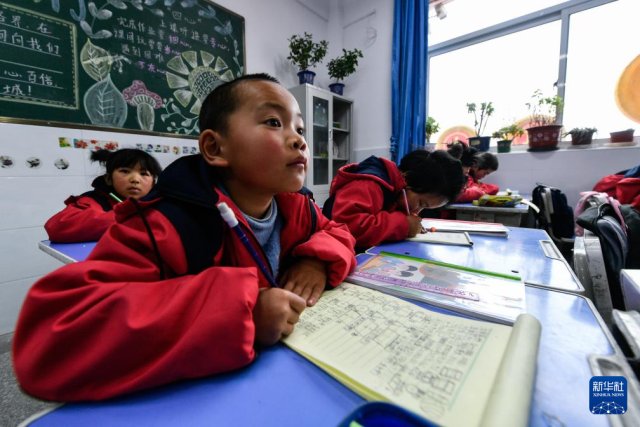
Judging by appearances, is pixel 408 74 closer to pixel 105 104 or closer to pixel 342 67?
pixel 342 67

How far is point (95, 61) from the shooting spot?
1759mm

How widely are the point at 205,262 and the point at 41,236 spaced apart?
1.79m

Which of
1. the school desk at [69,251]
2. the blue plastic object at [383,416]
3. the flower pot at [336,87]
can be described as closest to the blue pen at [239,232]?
the blue plastic object at [383,416]

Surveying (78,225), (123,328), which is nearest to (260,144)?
(123,328)

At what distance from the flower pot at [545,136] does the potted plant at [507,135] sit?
0.43 feet

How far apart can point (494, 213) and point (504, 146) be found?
4.53ft

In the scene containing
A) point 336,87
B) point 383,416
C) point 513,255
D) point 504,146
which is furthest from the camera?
point 336,87

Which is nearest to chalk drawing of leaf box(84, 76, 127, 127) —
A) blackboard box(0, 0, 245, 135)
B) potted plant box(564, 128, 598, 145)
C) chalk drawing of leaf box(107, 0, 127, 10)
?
blackboard box(0, 0, 245, 135)

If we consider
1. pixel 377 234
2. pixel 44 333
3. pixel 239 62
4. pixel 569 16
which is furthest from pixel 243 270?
pixel 569 16

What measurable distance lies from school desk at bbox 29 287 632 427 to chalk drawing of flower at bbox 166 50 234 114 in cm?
228

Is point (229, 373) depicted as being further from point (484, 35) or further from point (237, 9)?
point (484, 35)

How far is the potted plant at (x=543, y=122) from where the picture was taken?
2.75 metres

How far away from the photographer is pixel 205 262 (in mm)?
500

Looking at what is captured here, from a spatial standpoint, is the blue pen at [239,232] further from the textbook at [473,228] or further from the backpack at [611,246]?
the backpack at [611,246]
